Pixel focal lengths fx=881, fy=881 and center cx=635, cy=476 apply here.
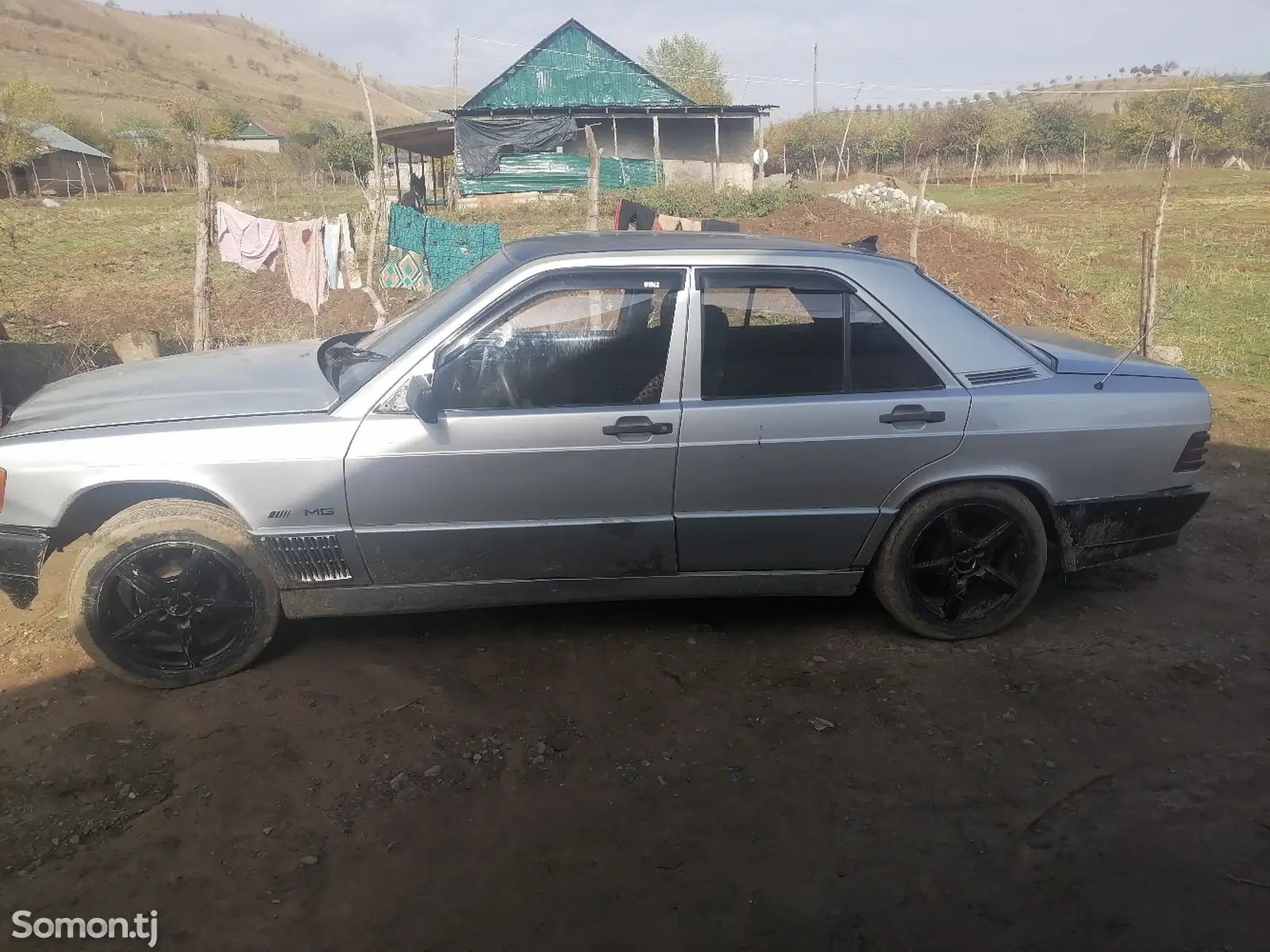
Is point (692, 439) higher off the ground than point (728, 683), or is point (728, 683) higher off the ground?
point (692, 439)

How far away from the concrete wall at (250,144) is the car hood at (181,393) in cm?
5998

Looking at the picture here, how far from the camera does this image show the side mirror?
3.27 m

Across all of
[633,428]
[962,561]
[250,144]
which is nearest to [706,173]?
[962,561]

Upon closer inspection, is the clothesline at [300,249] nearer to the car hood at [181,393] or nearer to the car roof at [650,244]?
the car hood at [181,393]

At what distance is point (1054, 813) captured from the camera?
2885mm

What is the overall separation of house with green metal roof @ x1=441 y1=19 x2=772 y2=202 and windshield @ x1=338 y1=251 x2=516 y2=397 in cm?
2454

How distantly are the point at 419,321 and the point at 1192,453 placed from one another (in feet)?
11.4

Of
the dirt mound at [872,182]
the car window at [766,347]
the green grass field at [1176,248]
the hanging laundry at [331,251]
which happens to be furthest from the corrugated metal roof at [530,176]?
the car window at [766,347]

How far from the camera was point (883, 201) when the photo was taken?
26609 mm

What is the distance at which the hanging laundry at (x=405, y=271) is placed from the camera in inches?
462

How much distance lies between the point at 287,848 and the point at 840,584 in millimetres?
2393

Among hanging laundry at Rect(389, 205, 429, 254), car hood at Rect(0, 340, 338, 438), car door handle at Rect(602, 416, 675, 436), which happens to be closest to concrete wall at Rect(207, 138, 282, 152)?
hanging laundry at Rect(389, 205, 429, 254)

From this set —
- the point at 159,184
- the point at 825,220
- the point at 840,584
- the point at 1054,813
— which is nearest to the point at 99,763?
the point at 840,584

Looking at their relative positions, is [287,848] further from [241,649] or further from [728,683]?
[728,683]
